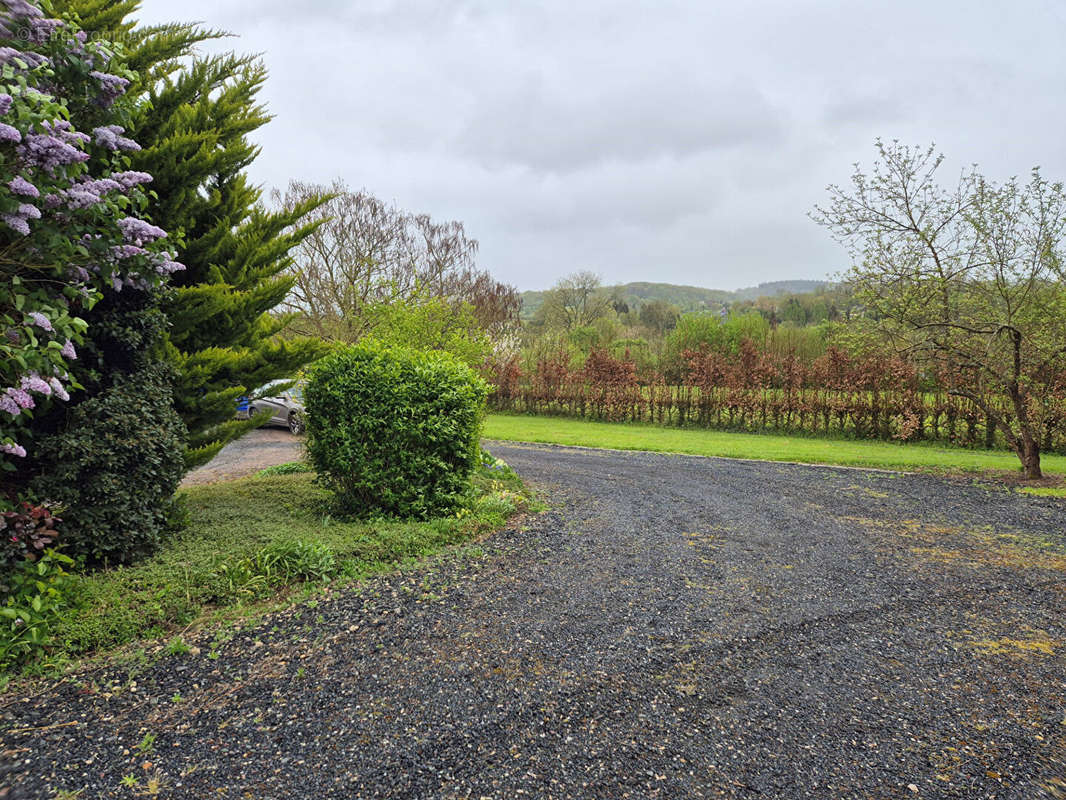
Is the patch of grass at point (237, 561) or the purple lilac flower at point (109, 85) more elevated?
the purple lilac flower at point (109, 85)

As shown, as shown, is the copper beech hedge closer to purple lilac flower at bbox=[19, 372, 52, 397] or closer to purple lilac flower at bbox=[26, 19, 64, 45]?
purple lilac flower at bbox=[26, 19, 64, 45]

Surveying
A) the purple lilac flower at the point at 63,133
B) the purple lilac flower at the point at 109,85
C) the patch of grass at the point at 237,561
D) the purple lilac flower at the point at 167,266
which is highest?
the purple lilac flower at the point at 109,85

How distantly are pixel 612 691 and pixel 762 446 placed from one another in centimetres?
1086

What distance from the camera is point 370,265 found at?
20.3 meters

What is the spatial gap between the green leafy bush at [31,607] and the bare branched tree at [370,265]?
13.8 meters

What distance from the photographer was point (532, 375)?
63.8 feet

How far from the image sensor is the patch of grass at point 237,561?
311 centimetres

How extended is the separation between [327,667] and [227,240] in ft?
13.6

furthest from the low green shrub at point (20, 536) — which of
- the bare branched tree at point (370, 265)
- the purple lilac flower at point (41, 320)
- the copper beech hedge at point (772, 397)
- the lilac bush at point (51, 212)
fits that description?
the bare branched tree at point (370, 265)

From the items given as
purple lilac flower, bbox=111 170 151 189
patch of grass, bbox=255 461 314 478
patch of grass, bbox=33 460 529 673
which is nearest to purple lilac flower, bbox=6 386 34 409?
patch of grass, bbox=33 460 529 673

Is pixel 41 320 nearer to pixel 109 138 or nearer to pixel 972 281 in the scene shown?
pixel 109 138

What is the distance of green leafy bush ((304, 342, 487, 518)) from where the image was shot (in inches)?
204

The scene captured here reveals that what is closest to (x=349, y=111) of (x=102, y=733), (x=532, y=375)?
(x=532, y=375)

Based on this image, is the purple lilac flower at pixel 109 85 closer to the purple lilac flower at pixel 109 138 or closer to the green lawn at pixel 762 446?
the purple lilac flower at pixel 109 138
